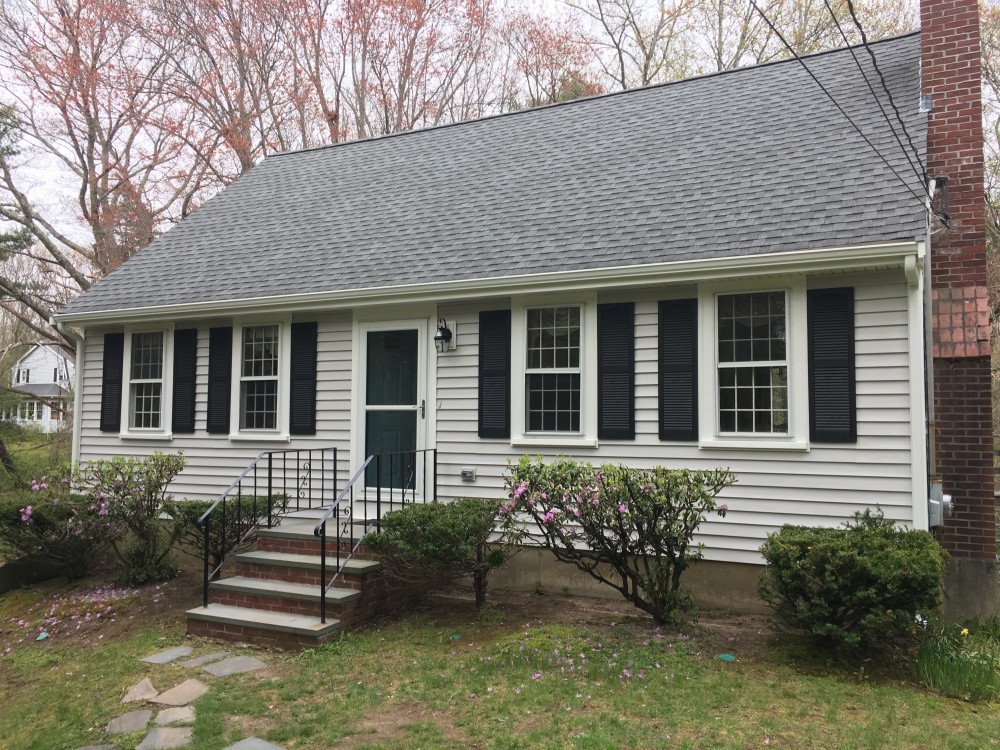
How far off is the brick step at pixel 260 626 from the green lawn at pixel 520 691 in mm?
139

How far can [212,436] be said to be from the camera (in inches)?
356

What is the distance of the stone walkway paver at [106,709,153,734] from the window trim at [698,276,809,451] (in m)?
4.73

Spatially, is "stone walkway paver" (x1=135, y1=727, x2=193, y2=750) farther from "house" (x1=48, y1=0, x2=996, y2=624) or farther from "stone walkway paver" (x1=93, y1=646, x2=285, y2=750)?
"house" (x1=48, y1=0, x2=996, y2=624)

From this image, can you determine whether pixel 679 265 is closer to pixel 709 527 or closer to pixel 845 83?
pixel 709 527

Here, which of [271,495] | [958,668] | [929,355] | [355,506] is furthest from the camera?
[355,506]

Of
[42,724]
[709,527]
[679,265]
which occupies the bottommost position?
[42,724]

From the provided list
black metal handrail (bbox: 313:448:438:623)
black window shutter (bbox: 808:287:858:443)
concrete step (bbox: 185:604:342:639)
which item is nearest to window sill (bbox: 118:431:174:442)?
black metal handrail (bbox: 313:448:438:623)

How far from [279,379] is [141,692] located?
4.16 m

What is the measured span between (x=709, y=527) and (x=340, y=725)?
11.8ft

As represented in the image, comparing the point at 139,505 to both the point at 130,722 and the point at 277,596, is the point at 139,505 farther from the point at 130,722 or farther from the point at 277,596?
the point at 130,722

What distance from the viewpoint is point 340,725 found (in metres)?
4.43

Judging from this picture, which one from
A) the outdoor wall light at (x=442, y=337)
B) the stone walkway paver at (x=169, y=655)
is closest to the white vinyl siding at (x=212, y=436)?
the outdoor wall light at (x=442, y=337)

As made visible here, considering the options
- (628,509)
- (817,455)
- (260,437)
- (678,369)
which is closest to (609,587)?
(628,509)

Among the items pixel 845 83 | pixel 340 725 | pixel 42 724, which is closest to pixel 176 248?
pixel 42 724
